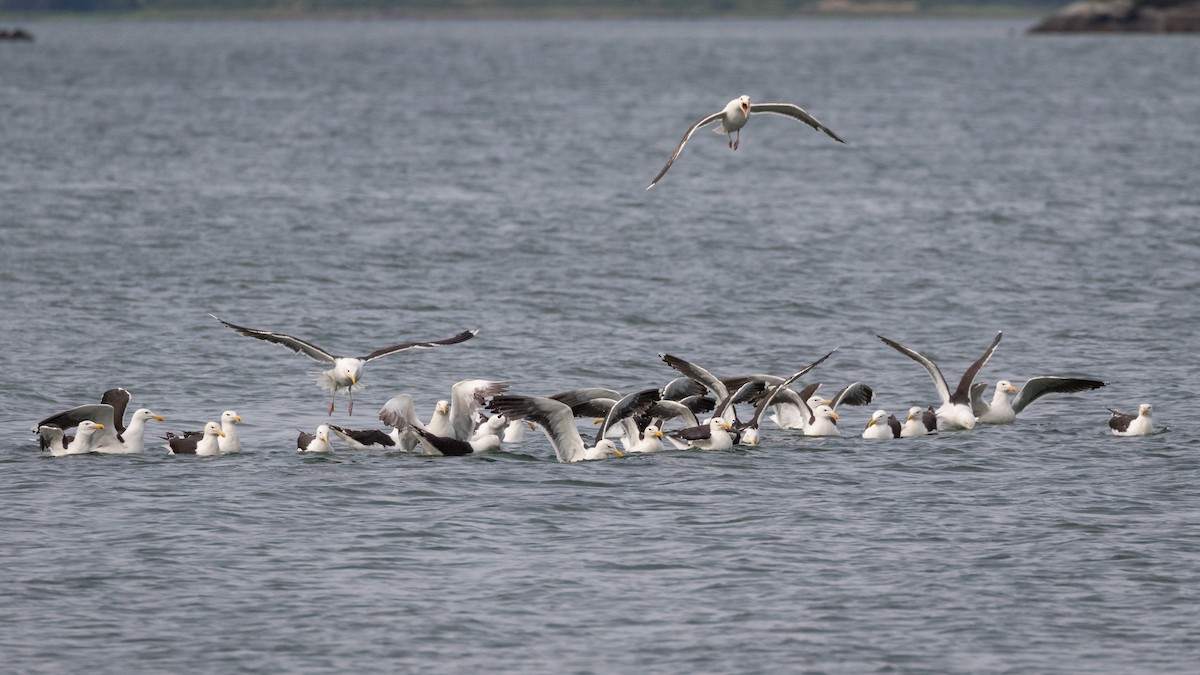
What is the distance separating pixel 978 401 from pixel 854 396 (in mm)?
1802

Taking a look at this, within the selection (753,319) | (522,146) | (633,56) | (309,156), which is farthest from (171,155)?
(633,56)

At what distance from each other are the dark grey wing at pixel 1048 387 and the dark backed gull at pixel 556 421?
20.6 feet

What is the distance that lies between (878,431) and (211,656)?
11.1m

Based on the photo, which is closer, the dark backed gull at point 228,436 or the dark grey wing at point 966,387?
the dark backed gull at point 228,436

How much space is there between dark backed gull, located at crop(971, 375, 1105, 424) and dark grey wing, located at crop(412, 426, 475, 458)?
7.36m

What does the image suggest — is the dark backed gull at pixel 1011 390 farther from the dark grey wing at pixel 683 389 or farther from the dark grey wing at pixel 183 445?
the dark grey wing at pixel 183 445

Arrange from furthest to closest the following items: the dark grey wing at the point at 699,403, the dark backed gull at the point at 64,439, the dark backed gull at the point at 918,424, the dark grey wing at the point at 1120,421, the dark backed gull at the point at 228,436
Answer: the dark grey wing at the point at 699,403 → the dark backed gull at the point at 918,424 → the dark grey wing at the point at 1120,421 → the dark backed gull at the point at 228,436 → the dark backed gull at the point at 64,439

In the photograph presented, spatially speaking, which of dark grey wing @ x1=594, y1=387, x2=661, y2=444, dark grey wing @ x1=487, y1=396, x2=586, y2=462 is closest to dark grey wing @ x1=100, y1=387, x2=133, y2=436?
dark grey wing @ x1=487, y1=396, x2=586, y2=462

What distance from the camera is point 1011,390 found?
25.2 m

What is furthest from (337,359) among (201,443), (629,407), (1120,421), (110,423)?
(1120,421)

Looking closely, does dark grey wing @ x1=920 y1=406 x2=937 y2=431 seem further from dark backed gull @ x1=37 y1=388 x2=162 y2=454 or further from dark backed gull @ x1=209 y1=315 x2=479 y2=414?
dark backed gull @ x1=37 y1=388 x2=162 y2=454

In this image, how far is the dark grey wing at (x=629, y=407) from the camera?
74.3 ft

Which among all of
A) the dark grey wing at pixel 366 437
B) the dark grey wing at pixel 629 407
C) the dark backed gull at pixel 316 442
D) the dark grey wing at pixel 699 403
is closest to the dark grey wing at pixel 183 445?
the dark backed gull at pixel 316 442

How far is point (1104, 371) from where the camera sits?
28406 millimetres
